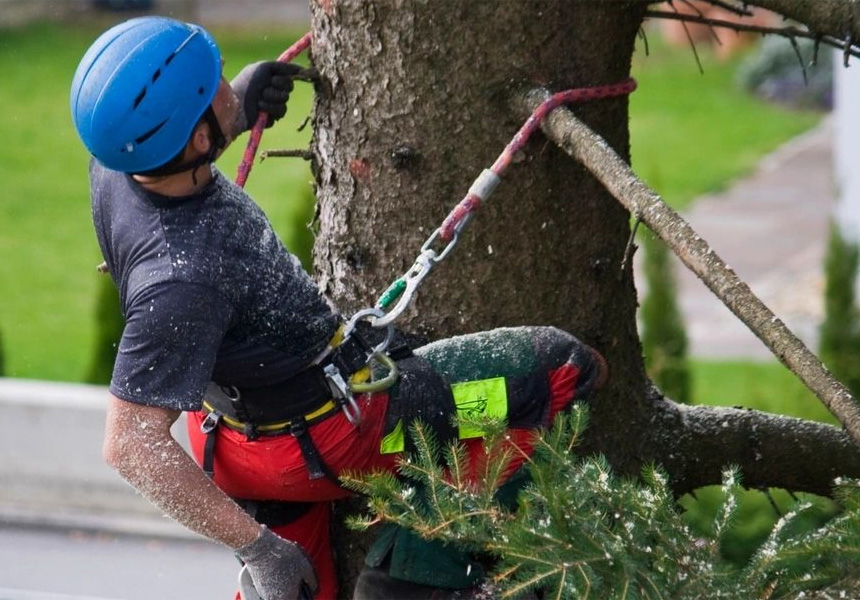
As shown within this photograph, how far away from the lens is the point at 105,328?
7496mm

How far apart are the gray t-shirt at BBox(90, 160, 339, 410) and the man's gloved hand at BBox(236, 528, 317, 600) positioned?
31 centimetres

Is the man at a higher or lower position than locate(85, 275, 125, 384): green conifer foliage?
higher

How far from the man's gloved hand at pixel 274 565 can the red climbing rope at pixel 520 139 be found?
2.25 feet

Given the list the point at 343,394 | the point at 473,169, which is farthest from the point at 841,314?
the point at 343,394

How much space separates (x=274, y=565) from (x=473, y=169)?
95cm

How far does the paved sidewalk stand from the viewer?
1045 centimetres

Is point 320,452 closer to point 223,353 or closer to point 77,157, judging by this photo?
point 223,353

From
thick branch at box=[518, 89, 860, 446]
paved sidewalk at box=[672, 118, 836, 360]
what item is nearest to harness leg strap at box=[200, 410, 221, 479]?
thick branch at box=[518, 89, 860, 446]

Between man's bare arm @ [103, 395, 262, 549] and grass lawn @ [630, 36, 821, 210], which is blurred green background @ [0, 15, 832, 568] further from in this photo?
man's bare arm @ [103, 395, 262, 549]

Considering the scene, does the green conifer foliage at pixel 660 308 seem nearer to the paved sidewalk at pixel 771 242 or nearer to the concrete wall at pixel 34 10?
the paved sidewalk at pixel 771 242

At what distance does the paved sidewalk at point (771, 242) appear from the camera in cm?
1045

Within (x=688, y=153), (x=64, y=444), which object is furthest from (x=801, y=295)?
(x=64, y=444)

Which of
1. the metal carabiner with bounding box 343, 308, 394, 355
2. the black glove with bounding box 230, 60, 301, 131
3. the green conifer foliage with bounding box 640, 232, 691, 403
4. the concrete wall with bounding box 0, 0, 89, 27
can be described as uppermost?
the black glove with bounding box 230, 60, 301, 131

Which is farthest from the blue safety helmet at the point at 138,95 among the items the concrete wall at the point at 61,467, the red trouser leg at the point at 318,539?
the concrete wall at the point at 61,467
